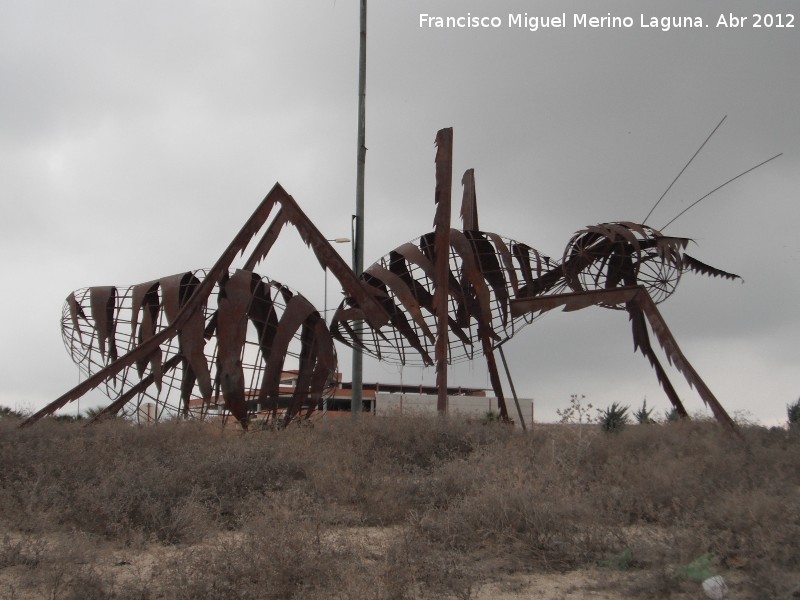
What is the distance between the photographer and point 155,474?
292 inches

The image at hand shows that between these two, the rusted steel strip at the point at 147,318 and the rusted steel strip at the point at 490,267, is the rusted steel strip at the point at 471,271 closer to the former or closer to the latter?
the rusted steel strip at the point at 490,267

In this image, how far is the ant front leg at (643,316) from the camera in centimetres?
952

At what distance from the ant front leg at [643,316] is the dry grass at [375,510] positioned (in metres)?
0.68

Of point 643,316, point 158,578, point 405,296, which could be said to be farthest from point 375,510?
point 643,316

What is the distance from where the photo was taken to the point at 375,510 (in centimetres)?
702

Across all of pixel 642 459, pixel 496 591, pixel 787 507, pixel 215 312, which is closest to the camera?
pixel 496 591

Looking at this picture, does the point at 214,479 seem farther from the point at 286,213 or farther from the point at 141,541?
the point at 286,213

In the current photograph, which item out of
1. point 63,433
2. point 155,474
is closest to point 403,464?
point 155,474

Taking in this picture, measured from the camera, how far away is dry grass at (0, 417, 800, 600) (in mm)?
5039

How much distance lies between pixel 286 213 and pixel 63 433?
4.15 m

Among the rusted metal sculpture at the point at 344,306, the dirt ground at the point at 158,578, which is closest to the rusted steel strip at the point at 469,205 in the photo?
the rusted metal sculpture at the point at 344,306

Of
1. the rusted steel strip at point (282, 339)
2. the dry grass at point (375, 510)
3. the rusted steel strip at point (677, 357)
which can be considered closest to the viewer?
the dry grass at point (375, 510)

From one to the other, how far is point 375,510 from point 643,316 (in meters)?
5.68

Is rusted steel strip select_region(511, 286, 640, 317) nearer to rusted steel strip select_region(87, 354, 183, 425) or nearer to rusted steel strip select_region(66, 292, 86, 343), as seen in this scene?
rusted steel strip select_region(87, 354, 183, 425)
